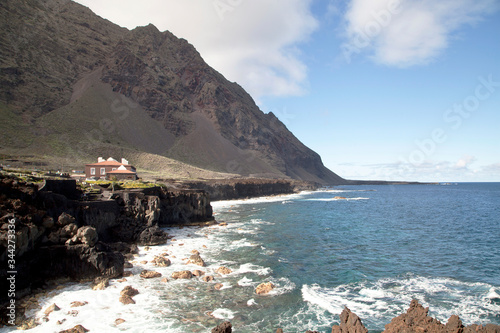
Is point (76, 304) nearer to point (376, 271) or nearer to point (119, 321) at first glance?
point (119, 321)

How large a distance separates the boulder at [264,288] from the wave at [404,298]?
2.03m

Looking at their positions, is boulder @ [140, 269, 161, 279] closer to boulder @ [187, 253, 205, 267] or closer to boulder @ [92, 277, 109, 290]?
boulder @ [92, 277, 109, 290]

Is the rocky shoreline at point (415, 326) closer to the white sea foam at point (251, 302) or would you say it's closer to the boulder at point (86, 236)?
the white sea foam at point (251, 302)

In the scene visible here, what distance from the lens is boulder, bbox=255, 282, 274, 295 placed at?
18.2 m

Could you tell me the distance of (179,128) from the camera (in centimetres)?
15475

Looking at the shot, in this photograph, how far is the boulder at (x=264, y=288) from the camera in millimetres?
18188

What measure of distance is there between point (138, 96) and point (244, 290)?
492ft

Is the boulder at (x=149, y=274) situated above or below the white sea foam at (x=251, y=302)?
above

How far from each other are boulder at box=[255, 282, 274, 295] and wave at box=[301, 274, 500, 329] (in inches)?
80.0

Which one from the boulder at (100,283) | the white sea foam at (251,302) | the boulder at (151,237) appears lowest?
the white sea foam at (251,302)

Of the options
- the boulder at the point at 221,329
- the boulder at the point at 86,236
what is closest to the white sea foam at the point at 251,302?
the boulder at the point at 221,329

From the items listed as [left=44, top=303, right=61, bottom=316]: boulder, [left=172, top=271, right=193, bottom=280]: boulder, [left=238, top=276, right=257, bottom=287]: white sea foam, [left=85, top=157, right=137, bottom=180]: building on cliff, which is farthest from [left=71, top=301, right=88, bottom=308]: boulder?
[left=85, top=157, right=137, bottom=180]: building on cliff

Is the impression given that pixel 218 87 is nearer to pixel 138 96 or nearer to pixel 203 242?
pixel 138 96

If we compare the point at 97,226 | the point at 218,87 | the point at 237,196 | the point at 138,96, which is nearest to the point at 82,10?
the point at 138,96
